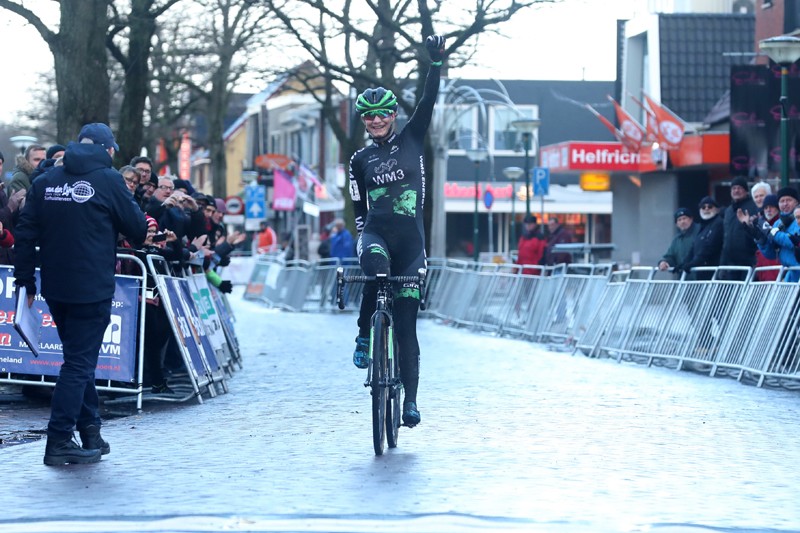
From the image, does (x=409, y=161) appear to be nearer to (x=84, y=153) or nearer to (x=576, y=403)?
(x=84, y=153)

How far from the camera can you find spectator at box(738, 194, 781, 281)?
15.4m

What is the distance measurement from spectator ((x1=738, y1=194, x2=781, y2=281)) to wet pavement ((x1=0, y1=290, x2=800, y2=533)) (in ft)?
5.29

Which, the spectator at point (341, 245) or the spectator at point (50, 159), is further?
the spectator at point (341, 245)

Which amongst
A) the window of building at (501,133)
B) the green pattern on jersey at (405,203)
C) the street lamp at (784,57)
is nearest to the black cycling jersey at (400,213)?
the green pattern on jersey at (405,203)

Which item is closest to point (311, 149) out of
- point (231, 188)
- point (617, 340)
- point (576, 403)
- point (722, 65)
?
point (231, 188)

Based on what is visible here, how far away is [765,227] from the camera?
15.3 metres

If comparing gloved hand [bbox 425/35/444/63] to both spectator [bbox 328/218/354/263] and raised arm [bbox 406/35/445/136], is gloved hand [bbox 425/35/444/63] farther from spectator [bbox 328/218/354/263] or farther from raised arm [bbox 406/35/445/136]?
spectator [bbox 328/218/354/263]

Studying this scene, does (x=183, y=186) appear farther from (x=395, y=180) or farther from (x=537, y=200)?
(x=537, y=200)

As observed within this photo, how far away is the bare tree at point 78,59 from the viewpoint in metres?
18.9

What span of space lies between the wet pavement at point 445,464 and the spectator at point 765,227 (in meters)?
1.61

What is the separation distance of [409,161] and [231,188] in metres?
93.5

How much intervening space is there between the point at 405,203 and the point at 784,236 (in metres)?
6.86

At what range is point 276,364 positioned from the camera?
17344mm

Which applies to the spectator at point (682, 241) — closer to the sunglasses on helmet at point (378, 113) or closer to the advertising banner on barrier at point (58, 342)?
the advertising banner on barrier at point (58, 342)
